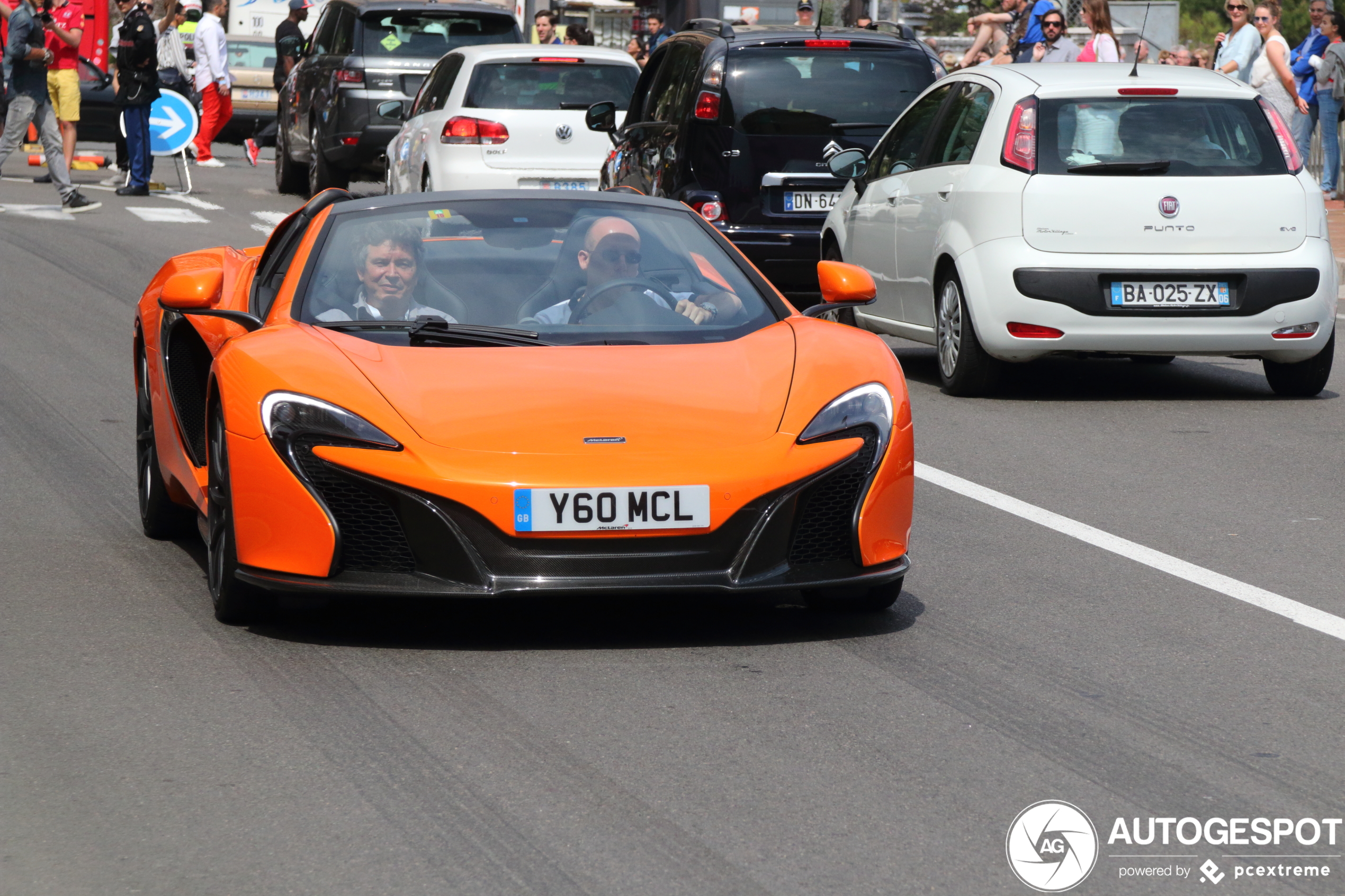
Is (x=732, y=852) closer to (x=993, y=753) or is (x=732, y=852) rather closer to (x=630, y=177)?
(x=993, y=753)

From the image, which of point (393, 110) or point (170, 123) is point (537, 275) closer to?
point (393, 110)

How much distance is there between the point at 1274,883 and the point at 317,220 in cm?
377

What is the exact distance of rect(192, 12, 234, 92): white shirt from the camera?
27.0 meters

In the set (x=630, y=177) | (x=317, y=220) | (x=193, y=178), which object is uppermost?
(x=317, y=220)

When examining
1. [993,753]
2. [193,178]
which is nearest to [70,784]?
[993,753]

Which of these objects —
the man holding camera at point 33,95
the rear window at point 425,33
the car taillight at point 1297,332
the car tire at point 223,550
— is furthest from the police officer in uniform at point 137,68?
the car tire at point 223,550

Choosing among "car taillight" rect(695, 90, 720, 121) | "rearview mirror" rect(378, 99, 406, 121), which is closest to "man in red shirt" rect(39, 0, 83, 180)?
"rearview mirror" rect(378, 99, 406, 121)

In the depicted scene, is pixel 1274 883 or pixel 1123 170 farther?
pixel 1123 170

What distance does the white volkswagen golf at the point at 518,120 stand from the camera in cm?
1691

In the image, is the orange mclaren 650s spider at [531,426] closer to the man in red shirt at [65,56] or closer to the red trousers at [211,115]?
the man in red shirt at [65,56]

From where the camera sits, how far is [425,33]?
21.0 m

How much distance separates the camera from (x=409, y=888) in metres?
3.75

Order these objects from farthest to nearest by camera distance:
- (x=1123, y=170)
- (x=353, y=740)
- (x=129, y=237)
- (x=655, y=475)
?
1. (x=129, y=237)
2. (x=1123, y=170)
3. (x=655, y=475)
4. (x=353, y=740)

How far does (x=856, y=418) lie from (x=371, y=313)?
149 cm
